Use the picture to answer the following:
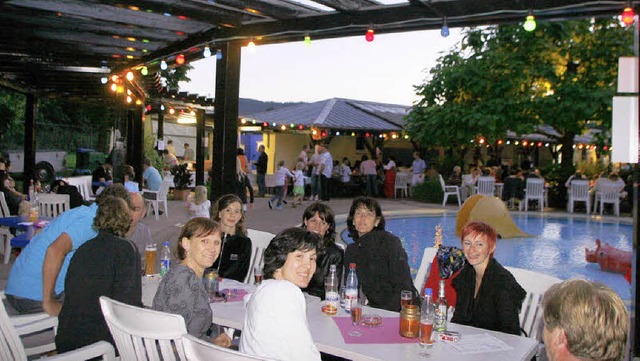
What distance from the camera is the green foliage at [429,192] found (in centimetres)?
1867

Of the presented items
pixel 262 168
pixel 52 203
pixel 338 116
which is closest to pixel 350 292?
pixel 52 203

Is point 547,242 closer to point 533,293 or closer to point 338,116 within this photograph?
point 533,293

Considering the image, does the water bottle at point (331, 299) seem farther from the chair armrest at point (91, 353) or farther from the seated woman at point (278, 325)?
the chair armrest at point (91, 353)

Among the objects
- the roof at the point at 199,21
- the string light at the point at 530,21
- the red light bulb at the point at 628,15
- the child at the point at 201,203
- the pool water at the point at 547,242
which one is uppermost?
the roof at the point at 199,21

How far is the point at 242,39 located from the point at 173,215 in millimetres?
7382

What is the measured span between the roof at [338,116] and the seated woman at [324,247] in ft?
52.6

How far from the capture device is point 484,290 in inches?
133

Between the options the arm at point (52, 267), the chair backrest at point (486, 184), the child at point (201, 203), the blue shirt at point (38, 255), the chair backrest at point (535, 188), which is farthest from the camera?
the chair backrest at point (486, 184)

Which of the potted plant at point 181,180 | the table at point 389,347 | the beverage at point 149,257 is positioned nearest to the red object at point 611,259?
the table at point 389,347

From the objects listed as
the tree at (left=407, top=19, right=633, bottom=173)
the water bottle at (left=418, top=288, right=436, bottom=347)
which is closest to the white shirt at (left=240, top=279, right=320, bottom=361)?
the water bottle at (left=418, top=288, right=436, bottom=347)

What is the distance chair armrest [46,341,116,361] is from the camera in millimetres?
2740

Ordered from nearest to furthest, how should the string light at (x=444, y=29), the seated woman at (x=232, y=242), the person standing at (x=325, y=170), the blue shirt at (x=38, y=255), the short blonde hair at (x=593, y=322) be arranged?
1. the short blonde hair at (x=593, y=322)
2. the blue shirt at (x=38, y=255)
3. the seated woman at (x=232, y=242)
4. the string light at (x=444, y=29)
5. the person standing at (x=325, y=170)

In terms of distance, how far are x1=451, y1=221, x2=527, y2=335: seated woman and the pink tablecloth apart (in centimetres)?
47

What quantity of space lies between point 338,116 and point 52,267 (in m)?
19.1
